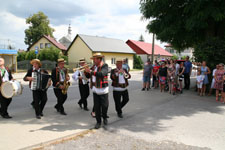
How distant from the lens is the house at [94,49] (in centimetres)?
3120

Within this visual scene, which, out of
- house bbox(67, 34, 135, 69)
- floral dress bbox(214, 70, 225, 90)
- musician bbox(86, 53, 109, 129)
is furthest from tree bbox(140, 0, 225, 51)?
house bbox(67, 34, 135, 69)

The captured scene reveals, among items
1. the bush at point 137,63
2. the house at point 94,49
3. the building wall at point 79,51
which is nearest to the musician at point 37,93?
the house at point 94,49

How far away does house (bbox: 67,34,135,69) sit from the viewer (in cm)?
3120

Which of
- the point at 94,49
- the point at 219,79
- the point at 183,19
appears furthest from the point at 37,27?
the point at 219,79

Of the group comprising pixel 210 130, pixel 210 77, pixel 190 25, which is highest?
pixel 190 25

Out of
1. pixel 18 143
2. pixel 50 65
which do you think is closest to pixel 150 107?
pixel 18 143

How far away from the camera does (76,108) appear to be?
6824 mm

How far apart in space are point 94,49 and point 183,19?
21832mm

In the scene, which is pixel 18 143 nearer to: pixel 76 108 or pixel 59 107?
pixel 59 107

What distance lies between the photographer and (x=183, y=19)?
31.9ft

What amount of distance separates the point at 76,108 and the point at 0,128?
261 centimetres

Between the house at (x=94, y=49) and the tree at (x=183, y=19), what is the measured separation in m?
19.8

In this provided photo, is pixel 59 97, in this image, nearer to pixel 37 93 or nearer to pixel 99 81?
pixel 37 93

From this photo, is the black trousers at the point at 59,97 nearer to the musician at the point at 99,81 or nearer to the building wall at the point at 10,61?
the musician at the point at 99,81
